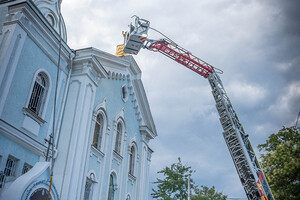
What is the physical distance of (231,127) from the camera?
63.2 feet

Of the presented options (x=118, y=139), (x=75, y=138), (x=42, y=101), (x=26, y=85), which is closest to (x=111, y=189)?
(x=118, y=139)

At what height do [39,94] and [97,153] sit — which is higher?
[39,94]

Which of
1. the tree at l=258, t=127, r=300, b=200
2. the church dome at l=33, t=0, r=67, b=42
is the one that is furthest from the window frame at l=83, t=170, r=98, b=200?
the tree at l=258, t=127, r=300, b=200

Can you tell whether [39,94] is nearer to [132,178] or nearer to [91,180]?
[91,180]

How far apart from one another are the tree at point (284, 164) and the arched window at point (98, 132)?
1489 centimetres

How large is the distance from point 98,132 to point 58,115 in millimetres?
3037

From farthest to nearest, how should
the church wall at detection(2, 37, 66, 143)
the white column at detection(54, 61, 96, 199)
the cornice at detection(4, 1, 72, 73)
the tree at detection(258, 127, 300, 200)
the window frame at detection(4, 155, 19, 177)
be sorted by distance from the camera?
the tree at detection(258, 127, 300, 200) → the white column at detection(54, 61, 96, 199) → the cornice at detection(4, 1, 72, 73) → the church wall at detection(2, 37, 66, 143) → the window frame at detection(4, 155, 19, 177)

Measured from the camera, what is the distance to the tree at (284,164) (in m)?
22.6

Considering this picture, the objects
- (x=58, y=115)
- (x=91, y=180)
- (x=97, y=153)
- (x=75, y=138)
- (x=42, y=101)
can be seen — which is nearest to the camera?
(x=42, y=101)

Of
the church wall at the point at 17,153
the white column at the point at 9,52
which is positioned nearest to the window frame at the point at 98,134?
the church wall at the point at 17,153

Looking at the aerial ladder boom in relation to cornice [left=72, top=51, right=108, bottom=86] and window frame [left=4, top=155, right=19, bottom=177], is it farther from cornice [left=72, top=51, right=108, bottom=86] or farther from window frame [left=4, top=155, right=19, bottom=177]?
window frame [left=4, top=155, right=19, bottom=177]

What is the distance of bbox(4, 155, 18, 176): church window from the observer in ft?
33.8

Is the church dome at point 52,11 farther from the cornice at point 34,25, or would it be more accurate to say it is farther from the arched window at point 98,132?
the arched window at point 98,132

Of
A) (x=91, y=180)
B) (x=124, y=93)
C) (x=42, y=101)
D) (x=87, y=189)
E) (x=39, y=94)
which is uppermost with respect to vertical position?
(x=124, y=93)
